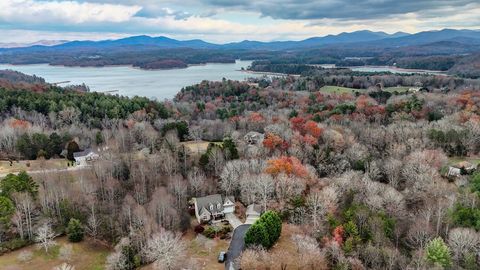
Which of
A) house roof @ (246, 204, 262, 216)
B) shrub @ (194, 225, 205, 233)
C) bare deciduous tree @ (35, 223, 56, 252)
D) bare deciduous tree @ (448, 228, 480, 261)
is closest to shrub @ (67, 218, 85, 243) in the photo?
bare deciduous tree @ (35, 223, 56, 252)

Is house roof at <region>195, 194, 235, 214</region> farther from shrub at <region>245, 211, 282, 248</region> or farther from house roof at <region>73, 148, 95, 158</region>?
house roof at <region>73, 148, 95, 158</region>

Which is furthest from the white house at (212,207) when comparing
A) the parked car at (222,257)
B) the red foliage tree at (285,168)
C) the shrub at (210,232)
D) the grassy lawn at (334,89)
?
the grassy lawn at (334,89)

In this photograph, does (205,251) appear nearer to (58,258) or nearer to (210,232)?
(210,232)

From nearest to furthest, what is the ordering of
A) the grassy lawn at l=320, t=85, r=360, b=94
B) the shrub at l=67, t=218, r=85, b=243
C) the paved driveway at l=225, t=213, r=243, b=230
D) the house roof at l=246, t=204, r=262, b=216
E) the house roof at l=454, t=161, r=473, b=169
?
the shrub at l=67, t=218, r=85, b=243 < the paved driveway at l=225, t=213, r=243, b=230 < the house roof at l=246, t=204, r=262, b=216 < the house roof at l=454, t=161, r=473, b=169 < the grassy lawn at l=320, t=85, r=360, b=94

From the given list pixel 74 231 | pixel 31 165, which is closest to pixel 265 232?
pixel 74 231

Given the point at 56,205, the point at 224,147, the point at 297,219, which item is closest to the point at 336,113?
the point at 224,147
